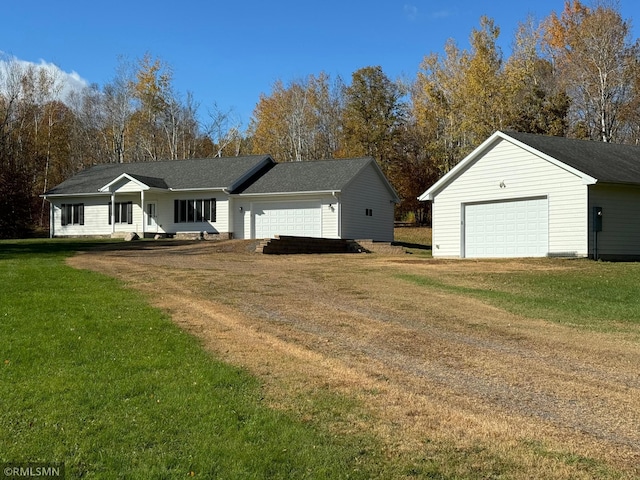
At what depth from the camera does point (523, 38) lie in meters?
40.0

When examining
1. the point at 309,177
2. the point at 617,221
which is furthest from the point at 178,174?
the point at 617,221

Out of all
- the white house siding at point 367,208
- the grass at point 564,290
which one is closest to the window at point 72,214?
the white house siding at point 367,208

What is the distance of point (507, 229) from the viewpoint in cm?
2081

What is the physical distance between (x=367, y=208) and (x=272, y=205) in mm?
4776

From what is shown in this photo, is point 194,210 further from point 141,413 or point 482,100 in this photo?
point 141,413

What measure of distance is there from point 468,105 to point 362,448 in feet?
117

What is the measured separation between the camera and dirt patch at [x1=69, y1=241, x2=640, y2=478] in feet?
15.2

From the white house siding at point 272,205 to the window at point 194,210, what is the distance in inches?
46.7

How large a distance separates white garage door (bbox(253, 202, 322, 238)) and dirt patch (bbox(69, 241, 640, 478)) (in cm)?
1556

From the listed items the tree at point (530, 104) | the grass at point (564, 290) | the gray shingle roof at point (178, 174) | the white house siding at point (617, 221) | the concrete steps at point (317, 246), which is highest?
the tree at point (530, 104)

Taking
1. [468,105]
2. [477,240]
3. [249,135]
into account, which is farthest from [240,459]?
[249,135]

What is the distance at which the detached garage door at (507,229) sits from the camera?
1970 cm

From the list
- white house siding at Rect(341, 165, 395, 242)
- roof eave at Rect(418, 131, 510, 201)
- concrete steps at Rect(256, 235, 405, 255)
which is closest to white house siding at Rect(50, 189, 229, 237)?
white house siding at Rect(341, 165, 395, 242)

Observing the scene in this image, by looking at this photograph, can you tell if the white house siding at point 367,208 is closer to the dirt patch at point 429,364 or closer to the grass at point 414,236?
the grass at point 414,236
